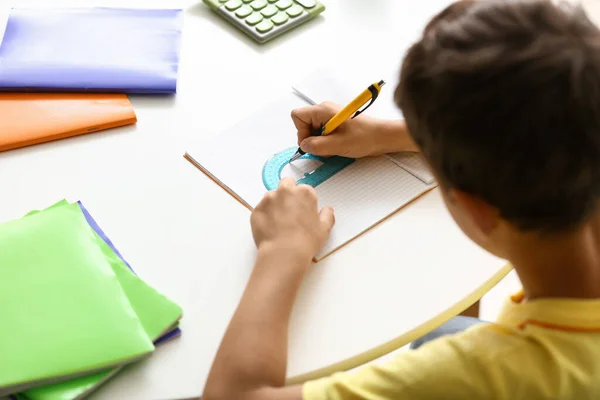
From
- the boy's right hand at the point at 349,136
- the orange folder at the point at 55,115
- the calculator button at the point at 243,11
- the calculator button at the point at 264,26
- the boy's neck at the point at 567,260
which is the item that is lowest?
the orange folder at the point at 55,115

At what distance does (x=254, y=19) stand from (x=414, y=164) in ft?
1.23

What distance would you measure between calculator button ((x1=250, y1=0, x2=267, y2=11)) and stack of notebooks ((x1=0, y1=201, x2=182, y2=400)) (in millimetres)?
489

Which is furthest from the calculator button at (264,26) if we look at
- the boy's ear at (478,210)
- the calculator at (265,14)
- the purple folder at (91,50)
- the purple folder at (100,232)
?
the boy's ear at (478,210)

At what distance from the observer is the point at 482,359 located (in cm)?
65

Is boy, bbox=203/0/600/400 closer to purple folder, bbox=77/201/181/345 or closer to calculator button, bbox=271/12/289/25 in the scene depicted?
purple folder, bbox=77/201/181/345

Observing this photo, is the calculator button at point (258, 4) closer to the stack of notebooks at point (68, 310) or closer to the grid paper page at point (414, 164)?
the grid paper page at point (414, 164)

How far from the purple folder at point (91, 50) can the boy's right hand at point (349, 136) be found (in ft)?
0.69

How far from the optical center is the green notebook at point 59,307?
682mm

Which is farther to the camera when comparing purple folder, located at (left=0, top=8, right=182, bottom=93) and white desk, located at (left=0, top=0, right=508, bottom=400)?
purple folder, located at (left=0, top=8, right=182, bottom=93)

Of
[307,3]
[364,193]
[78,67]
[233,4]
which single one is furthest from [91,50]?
[364,193]

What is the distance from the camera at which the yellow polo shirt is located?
2.10ft

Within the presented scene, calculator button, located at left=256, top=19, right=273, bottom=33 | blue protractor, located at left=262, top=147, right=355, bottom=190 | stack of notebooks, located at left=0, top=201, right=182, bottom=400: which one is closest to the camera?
stack of notebooks, located at left=0, top=201, right=182, bottom=400

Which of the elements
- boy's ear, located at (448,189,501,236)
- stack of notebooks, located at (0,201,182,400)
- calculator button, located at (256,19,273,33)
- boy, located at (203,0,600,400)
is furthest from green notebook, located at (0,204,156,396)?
calculator button, located at (256,19,273,33)

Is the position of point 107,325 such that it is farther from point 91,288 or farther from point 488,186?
point 488,186
